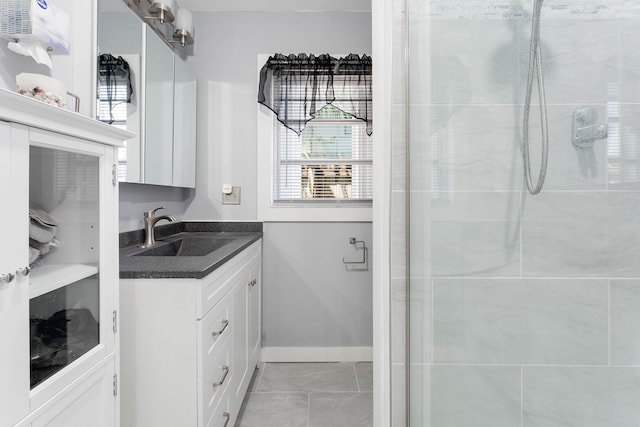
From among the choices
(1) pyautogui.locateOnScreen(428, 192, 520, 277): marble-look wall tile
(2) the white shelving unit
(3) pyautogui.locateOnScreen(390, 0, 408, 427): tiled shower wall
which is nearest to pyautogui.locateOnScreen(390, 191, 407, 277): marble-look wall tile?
(3) pyautogui.locateOnScreen(390, 0, 408, 427): tiled shower wall

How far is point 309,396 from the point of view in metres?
2.16

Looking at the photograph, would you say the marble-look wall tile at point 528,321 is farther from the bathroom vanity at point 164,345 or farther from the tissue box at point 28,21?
the tissue box at point 28,21

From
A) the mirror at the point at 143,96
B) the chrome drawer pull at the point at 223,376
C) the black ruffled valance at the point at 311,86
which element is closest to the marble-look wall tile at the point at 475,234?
the chrome drawer pull at the point at 223,376

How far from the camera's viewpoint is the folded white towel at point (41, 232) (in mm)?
741

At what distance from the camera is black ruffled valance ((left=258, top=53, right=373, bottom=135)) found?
2.57 meters

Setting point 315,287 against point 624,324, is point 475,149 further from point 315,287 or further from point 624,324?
point 315,287

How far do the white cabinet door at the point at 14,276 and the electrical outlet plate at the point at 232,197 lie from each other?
2002 millimetres

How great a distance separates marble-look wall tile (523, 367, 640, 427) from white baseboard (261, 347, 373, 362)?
2228 mm

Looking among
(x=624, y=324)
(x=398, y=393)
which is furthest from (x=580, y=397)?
(x=398, y=393)

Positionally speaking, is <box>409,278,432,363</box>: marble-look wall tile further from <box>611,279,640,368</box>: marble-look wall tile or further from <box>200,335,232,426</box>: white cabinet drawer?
<box>200,335,232,426</box>: white cabinet drawer

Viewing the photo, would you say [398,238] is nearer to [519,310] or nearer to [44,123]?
[519,310]

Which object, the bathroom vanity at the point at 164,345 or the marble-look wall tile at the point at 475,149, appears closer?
the marble-look wall tile at the point at 475,149

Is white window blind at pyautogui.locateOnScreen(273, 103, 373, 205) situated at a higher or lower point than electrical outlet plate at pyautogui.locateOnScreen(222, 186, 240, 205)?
higher

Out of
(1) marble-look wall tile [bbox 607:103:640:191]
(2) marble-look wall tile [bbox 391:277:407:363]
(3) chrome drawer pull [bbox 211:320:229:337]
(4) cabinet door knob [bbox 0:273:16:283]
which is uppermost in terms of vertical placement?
(1) marble-look wall tile [bbox 607:103:640:191]
